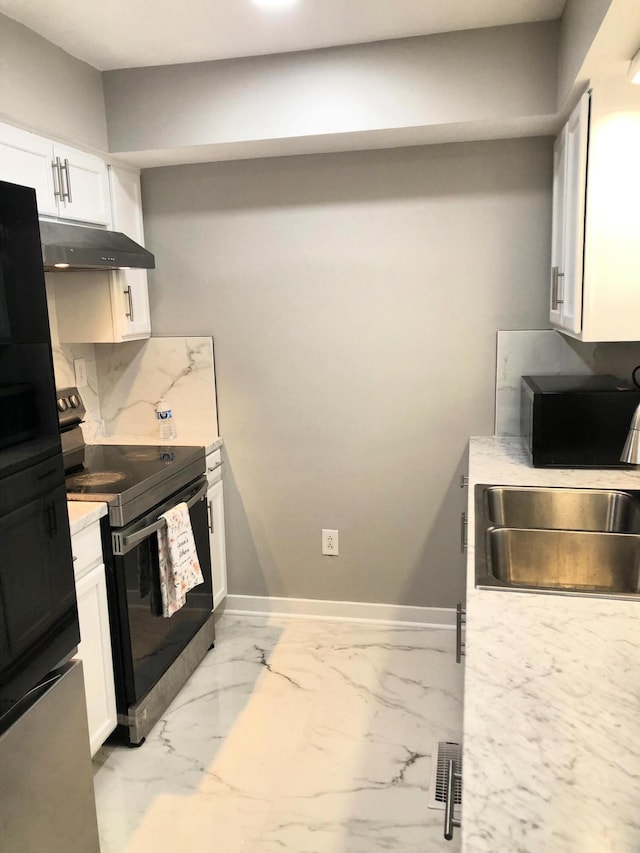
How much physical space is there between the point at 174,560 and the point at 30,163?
4.79 feet

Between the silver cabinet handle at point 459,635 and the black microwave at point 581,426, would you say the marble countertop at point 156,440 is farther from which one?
the black microwave at point 581,426

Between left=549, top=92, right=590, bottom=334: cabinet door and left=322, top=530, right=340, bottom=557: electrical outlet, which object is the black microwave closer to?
left=549, top=92, right=590, bottom=334: cabinet door

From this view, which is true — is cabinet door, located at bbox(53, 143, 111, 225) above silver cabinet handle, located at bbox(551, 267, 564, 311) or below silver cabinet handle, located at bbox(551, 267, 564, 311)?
above

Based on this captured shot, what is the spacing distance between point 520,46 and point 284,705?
2.54 metres

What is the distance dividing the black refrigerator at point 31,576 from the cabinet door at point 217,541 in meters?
1.49

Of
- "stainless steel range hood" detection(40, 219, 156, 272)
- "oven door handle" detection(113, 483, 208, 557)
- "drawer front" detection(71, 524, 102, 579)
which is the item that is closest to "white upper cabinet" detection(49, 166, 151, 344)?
"stainless steel range hood" detection(40, 219, 156, 272)

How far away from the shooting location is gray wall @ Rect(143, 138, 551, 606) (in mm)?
2791

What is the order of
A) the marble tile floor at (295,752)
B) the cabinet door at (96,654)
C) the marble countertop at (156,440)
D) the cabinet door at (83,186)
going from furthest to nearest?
the marble countertop at (156,440) < the cabinet door at (83,186) < the cabinet door at (96,654) < the marble tile floor at (295,752)

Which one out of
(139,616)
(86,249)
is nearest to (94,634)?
(139,616)

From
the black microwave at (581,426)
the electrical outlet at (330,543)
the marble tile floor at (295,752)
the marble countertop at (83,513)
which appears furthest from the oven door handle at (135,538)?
the black microwave at (581,426)

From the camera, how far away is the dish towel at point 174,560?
2.41 m

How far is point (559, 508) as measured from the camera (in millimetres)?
2143

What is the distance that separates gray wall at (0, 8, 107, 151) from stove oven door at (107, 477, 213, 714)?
1392mm

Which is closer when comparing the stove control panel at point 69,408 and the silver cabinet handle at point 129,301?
the stove control panel at point 69,408
